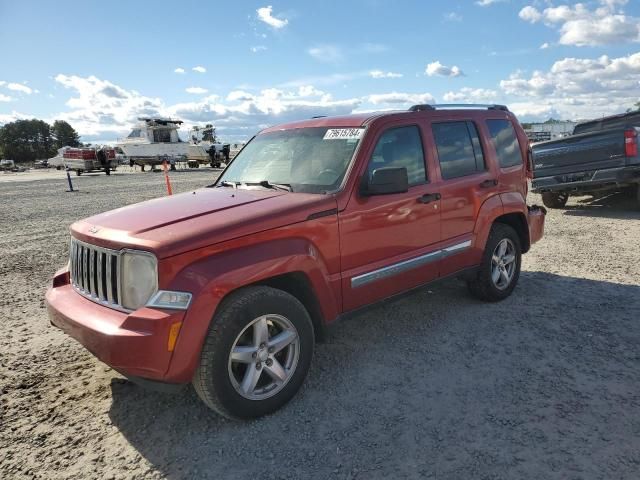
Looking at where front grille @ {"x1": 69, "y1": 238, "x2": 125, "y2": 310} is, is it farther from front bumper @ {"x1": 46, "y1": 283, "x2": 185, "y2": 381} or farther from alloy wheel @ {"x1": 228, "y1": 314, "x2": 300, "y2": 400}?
alloy wheel @ {"x1": 228, "y1": 314, "x2": 300, "y2": 400}

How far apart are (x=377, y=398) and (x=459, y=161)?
7.76 ft

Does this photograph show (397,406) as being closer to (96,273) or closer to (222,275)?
(222,275)

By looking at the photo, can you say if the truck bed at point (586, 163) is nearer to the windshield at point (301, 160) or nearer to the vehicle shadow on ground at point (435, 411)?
the vehicle shadow on ground at point (435, 411)

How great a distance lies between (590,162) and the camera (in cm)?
891

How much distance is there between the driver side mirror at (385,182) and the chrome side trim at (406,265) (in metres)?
0.63

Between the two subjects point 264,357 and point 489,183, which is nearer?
point 264,357

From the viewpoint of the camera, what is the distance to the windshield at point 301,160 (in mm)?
3537

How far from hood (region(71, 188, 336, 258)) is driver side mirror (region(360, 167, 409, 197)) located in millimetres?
317

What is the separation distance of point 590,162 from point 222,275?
8.75m

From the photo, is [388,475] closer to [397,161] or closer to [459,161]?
[397,161]

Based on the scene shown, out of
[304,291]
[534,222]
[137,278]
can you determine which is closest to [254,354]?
[304,291]

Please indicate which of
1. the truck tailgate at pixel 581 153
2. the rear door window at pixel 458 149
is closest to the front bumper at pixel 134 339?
the rear door window at pixel 458 149

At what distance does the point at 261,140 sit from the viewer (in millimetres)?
4438

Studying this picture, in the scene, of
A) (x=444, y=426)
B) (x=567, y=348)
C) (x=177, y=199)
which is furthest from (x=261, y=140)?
(x=567, y=348)
